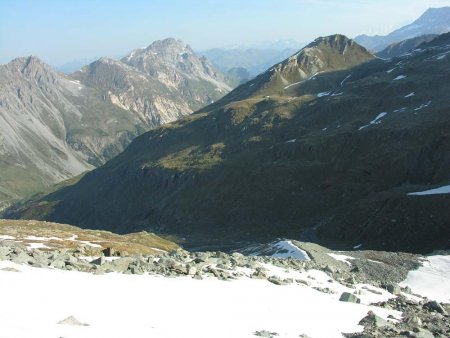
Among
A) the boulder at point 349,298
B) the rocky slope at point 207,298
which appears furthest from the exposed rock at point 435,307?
the boulder at point 349,298

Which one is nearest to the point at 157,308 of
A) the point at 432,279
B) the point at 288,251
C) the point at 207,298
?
the point at 207,298

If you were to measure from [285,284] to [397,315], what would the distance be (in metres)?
7.02

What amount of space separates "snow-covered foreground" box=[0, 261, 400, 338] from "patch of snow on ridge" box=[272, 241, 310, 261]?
21259mm

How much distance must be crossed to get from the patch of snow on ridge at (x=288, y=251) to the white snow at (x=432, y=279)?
33.8 feet

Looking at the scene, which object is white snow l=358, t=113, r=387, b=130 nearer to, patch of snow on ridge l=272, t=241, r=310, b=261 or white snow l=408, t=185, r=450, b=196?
white snow l=408, t=185, r=450, b=196

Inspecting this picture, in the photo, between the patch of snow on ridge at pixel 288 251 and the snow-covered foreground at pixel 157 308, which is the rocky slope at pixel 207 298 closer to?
the snow-covered foreground at pixel 157 308

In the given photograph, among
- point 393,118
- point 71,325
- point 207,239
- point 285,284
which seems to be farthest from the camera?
point 393,118

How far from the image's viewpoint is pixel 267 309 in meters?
24.2

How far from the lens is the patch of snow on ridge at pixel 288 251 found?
5043cm

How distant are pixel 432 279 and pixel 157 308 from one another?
32682mm

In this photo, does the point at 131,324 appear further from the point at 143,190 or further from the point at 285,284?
the point at 143,190

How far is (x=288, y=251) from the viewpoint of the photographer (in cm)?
5397

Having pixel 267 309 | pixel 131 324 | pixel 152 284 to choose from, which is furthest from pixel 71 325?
pixel 267 309

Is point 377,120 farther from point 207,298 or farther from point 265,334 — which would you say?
point 265,334
